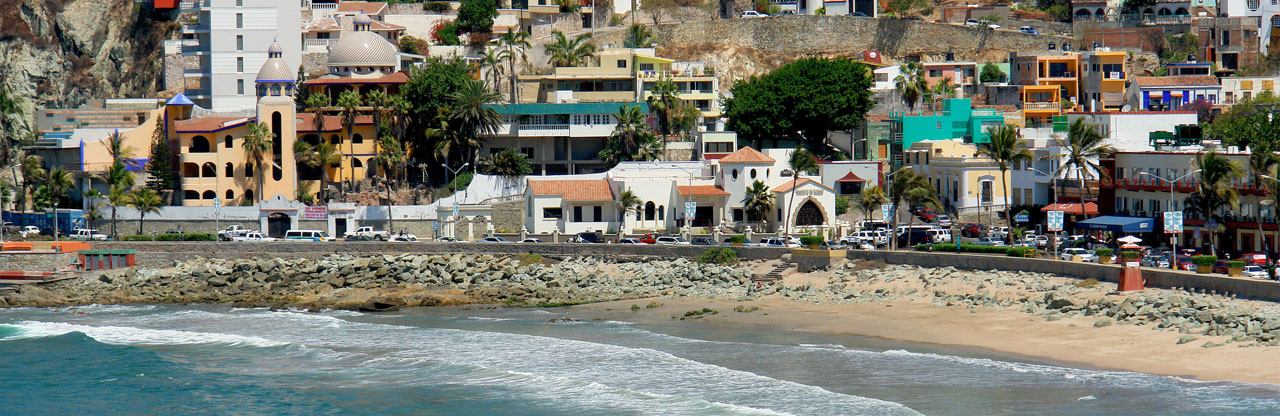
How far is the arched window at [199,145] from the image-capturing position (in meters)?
88.1

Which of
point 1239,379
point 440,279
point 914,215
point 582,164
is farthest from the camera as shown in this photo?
point 582,164

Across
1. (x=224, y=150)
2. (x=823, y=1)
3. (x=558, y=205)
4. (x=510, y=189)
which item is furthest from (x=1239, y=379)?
(x=823, y=1)

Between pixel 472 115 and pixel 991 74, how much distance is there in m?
39.3

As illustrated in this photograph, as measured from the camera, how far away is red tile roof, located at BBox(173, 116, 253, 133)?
87.6 metres

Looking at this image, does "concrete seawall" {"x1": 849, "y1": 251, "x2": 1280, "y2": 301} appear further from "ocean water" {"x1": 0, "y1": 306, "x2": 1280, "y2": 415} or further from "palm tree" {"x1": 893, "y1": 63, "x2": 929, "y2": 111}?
"palm tree" {"x1": 893, "y1": 63, "x2": 929, "y2": 111}

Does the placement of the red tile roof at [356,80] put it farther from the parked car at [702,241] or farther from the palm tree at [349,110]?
the parked car at [702,241]

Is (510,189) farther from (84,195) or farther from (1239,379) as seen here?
(1239,379)

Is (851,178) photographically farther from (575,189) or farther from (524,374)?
(524,374)

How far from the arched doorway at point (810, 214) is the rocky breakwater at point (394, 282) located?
11263mm

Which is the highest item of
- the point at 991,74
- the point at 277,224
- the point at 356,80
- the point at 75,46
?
the point at 75,46

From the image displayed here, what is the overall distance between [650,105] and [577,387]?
48576 millimetres

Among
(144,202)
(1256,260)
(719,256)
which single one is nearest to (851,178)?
(719,256)

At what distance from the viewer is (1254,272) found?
54281 mm

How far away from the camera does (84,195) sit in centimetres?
8456
